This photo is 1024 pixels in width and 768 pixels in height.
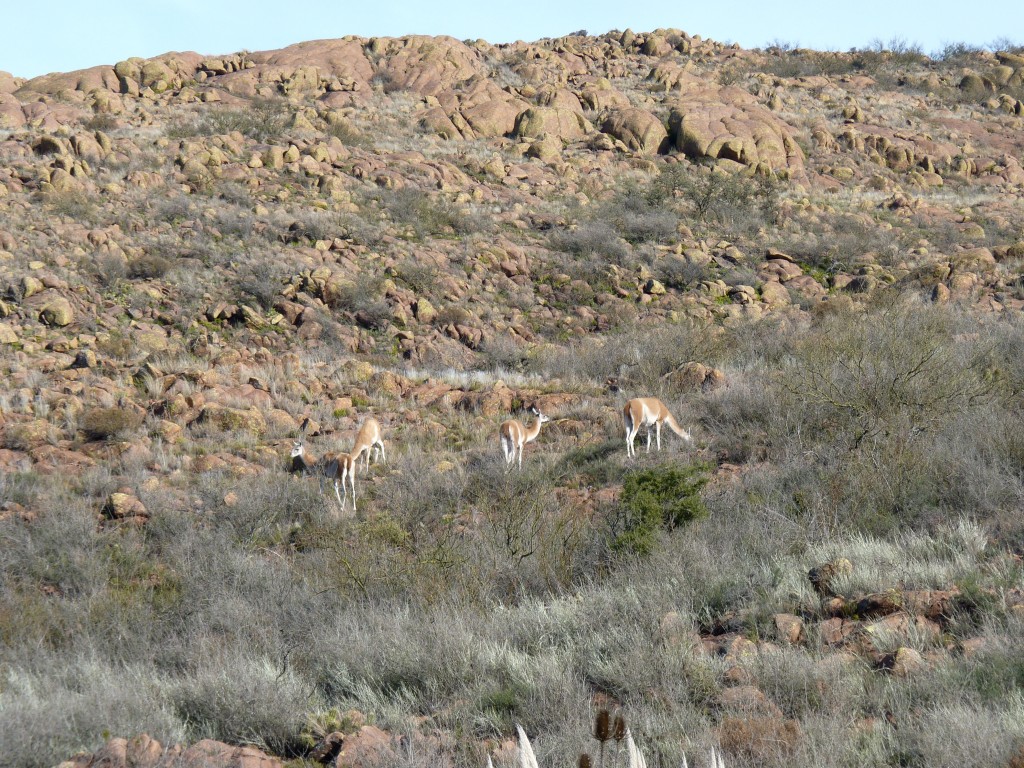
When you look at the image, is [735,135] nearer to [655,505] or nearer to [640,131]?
[640,131]

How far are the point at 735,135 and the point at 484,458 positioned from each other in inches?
1242

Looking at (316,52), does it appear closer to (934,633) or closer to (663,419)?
(663,419)

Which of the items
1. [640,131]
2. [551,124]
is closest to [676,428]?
[640,131]

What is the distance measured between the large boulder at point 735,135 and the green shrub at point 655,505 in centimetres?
3125

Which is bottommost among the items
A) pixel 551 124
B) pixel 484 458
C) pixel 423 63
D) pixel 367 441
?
pixel 484 458

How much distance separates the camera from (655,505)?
26.6 ft

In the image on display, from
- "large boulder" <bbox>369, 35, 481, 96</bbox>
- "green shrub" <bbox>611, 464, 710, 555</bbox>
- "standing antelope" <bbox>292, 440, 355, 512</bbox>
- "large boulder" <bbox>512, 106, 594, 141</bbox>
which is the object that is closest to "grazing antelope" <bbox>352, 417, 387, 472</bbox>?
"standing antelope" <bbox>292, 440, 355, 512</bbox>

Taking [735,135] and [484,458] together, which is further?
[735,135]

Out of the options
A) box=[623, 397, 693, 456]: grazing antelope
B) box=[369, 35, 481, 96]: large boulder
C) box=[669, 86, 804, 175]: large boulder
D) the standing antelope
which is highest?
box=[369, 35, 481, 96]: large boulder

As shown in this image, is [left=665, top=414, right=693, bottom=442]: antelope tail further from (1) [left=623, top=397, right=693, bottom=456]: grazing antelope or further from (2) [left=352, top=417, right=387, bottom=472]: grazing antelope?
(2) [left=352, top=417, right=387, bottom=472]: grazing antelope

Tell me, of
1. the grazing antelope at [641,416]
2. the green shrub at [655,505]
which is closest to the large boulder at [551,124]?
the grazing antelope at [641,416]

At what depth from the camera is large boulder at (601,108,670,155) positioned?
38594 mm

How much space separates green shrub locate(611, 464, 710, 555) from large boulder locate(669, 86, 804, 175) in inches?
1230

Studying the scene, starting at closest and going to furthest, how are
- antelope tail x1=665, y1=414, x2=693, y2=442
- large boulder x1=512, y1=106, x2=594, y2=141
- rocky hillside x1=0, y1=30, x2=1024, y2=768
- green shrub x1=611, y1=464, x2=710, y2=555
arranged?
rocky hillside x1=0, y1=30, x2=1024, y2=768 < green shrub x1=611, y1=464, x2=710, y2=555 < antelope tail x1=665, y1=414, x2=693, y2=442 < large boulder x1=512, y1=106, x2=594, y2=141
